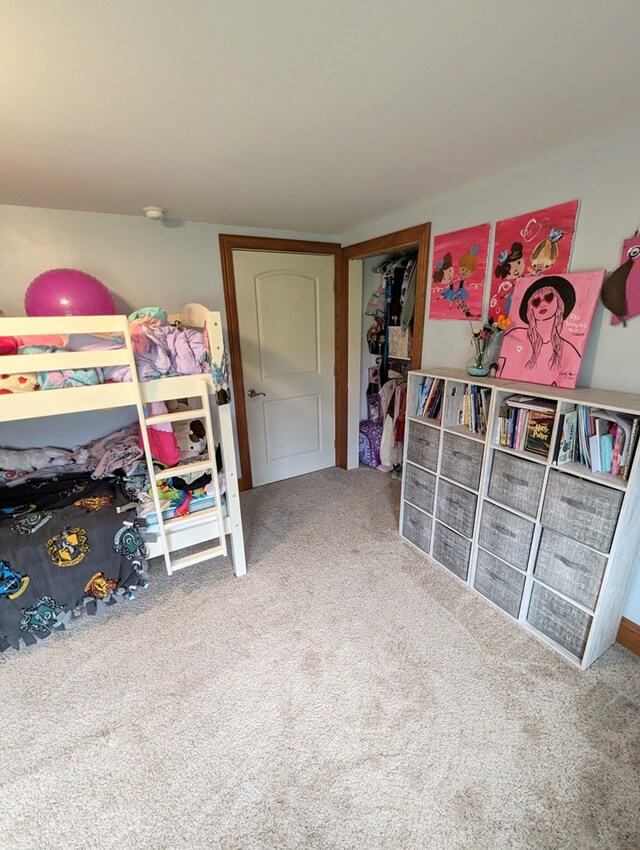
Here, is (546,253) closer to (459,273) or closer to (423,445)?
(459,273)

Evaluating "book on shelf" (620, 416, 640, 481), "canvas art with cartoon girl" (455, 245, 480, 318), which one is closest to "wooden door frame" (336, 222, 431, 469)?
"canvas art with cartoon girl" (455, 245, 480, 318)

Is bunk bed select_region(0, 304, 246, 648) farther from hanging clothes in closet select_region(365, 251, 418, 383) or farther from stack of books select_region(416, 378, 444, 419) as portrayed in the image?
A: hanging clothes in closet select_region(365, 251, 418, 383)

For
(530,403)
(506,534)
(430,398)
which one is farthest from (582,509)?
(430,398)

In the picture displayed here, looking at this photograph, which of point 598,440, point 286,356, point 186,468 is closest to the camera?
point 598,440

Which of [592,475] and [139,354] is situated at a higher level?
[139,354]

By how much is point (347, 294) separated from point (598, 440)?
88.3 inches

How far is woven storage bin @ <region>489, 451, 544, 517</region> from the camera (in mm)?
1647

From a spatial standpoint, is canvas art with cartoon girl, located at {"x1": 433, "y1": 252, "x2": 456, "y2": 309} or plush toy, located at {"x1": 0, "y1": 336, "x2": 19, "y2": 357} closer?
plush toy, located at {"x1": 0, "y1": 336, "x2": 19, "y2": 357}

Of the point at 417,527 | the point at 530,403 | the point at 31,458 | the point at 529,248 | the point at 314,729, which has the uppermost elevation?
the point at 529,248

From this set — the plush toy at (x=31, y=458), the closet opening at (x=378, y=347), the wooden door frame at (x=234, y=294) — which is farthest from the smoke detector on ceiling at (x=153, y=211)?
the plush toy at (x=31, y=458)

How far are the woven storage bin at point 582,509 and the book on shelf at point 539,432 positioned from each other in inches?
5.0

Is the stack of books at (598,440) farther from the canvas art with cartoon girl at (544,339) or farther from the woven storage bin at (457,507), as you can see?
the woven storage bin at (457,507)

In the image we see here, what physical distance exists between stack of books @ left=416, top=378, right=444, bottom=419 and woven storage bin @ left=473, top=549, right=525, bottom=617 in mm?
806

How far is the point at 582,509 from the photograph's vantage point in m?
1.48
